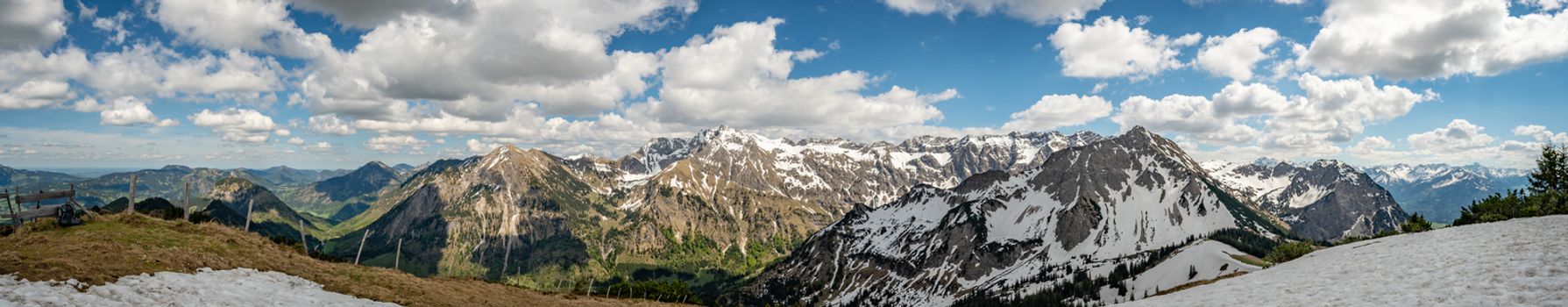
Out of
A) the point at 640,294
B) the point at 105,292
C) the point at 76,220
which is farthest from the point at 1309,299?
the point at 640,294

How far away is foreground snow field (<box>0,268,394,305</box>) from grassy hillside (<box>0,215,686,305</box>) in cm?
72

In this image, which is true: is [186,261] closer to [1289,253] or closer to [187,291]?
[187,291]

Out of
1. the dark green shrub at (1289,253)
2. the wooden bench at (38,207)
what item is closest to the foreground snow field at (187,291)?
the wooden bench at (38,207)

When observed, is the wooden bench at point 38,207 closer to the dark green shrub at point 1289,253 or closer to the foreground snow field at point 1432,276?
the foreground snow field at point 1432,276

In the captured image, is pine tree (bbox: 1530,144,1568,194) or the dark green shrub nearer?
the dark green shrub

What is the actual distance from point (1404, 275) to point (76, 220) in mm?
82019

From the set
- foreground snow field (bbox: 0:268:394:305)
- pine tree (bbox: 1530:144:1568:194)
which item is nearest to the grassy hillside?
foreground snow field (bbox: 0:268:394:305)

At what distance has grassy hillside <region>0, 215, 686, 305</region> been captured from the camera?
90.5 ft

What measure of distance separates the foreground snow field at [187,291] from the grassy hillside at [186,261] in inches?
28.2

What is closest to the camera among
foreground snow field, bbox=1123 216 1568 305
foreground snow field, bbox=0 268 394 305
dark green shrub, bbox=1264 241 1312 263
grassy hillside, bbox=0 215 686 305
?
foreground snow field, bbox=0 268 394 305

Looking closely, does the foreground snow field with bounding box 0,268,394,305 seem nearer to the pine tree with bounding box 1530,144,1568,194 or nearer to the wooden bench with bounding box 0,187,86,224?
the wooden bench with bounding box 0,187,86,224

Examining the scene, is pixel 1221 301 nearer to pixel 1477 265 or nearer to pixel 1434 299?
pixel 1434 299

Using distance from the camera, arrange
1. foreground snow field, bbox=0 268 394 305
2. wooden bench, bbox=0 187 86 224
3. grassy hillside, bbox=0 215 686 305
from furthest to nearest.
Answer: wooden bench, bbox=0 187 86 224, grassy hillside, bbox=0 215 686 305, foreground snow field, bbox=0 268 394 305

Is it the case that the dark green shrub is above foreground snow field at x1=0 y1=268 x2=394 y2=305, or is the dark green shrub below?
below
